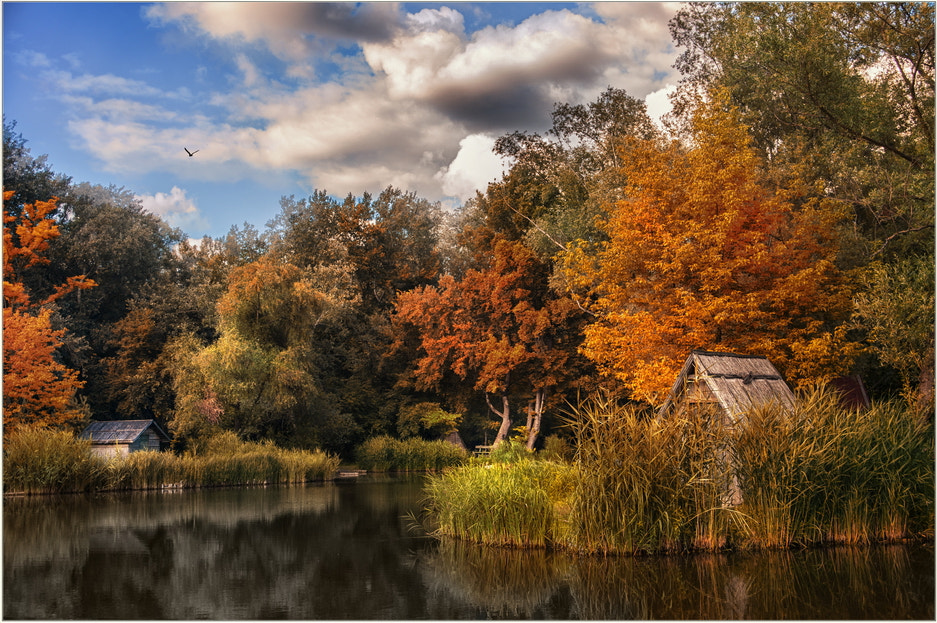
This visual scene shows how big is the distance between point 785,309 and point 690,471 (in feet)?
40.3

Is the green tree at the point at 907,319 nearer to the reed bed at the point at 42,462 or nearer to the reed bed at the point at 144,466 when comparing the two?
the reed bed at the point at 144,466

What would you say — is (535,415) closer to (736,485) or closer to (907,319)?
(907,319)

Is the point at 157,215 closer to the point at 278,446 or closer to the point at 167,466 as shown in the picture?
the point at 278,446

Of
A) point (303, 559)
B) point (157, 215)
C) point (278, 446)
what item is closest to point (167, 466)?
point (278, 446)

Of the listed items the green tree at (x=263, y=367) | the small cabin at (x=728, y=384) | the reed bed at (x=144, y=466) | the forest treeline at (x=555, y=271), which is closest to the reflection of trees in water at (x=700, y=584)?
the small cabin at (x=728, y=384)

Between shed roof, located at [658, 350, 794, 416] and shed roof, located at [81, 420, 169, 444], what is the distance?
20.7 meters

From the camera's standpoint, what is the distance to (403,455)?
121ft

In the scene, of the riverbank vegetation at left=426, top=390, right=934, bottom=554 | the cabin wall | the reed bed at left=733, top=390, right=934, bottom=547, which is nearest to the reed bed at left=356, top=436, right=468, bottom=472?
the cabin wall

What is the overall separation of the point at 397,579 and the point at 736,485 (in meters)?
5.16

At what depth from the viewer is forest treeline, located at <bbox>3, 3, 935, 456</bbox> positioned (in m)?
21.0

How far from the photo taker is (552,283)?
30703 mm

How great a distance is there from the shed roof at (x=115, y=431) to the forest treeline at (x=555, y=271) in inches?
50.5

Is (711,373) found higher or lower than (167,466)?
higher

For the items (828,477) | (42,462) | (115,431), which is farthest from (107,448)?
(828,477)
